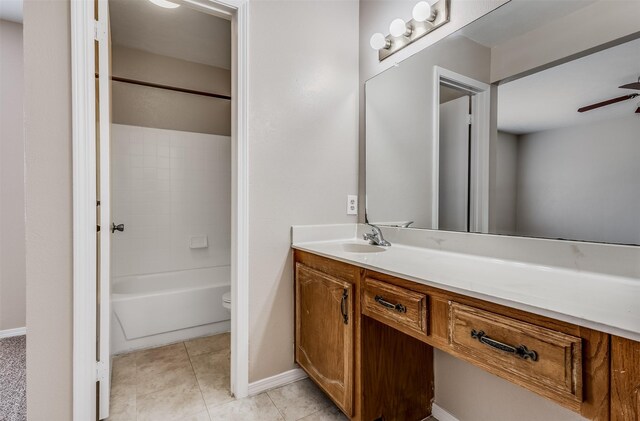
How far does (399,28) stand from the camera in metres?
1.61

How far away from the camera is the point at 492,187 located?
4.21ft

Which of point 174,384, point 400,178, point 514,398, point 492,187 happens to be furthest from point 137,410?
point 492,187

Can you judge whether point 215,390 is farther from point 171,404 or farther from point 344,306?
point 344,306

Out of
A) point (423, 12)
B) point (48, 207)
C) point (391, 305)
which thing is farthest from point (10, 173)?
point (423, 12)

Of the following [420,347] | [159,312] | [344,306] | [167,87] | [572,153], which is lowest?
[159,312]

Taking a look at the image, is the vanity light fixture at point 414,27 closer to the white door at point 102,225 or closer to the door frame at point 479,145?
the door frame at point 479,145

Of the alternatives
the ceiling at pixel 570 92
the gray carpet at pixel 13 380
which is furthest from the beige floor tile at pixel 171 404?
the ceiling at pixel 570 92

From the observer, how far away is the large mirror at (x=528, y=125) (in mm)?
953

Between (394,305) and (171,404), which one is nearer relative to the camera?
(394,305)

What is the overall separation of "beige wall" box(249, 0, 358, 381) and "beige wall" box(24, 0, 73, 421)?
77 cm

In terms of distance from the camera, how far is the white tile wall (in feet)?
8.57

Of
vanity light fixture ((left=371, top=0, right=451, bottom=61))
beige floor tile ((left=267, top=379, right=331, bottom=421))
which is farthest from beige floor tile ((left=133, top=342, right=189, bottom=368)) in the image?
vanity light fixture ((left=371, top=0, right=451, bottom=61))

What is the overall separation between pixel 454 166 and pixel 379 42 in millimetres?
857

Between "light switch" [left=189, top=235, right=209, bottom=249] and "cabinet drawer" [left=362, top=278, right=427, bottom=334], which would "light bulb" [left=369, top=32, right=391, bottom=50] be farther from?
"light switch" [left=189, top=235, right=209, bottom=249]
